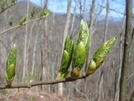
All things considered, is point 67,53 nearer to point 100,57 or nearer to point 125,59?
point 100,57

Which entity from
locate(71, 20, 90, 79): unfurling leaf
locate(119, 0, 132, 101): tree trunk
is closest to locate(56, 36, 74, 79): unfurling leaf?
locate(71, 20, 90, 79): unfurling leaf

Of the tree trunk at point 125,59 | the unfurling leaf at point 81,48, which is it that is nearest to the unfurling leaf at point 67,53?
the unfurling leaf at point 81,48

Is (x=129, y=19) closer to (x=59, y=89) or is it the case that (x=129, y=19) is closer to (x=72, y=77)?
(x=72, y=77)

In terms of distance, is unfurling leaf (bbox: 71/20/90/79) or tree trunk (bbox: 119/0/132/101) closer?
unfurling leaf (bbox: 71/20/90/79)

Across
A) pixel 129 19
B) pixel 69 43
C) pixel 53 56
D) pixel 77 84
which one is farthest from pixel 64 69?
pixel 53 56

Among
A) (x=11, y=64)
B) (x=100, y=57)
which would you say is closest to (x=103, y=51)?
(x=100, y=57)

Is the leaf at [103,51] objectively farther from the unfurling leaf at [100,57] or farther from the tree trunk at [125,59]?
the tree trunk at [125,59]

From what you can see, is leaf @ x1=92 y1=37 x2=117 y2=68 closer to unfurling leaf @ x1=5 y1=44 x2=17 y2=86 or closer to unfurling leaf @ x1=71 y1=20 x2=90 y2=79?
unfurling leaf @ x1=71 y1=20 x2=90 y2=79

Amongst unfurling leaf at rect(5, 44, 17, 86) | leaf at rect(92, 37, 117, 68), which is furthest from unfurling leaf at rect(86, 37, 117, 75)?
unfurling leaf at rect(5, 44, 17, 86)

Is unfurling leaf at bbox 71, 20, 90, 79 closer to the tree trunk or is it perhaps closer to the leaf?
the leaf
